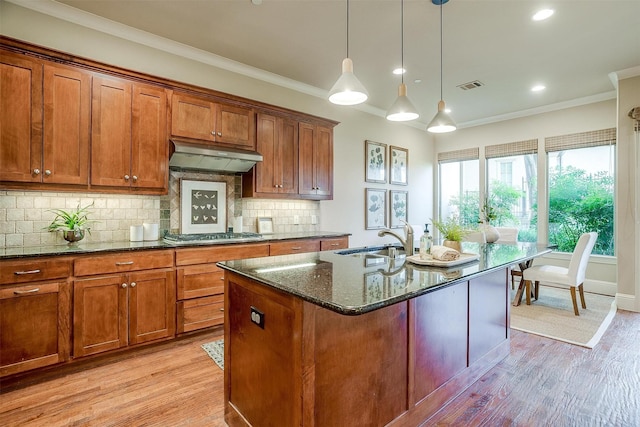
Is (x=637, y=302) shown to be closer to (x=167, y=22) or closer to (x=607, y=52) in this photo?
(x=607, y=52)

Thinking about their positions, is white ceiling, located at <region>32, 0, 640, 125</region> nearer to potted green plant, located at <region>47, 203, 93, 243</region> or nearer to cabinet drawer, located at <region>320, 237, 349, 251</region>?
potted green plant, located at <region>47, 203, 93, 243</region>

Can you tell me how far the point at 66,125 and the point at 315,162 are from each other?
2.65 m

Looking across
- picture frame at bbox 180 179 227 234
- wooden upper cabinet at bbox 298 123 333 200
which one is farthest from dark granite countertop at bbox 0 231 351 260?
wooden upper cabinet at bbox 298 123 333 200

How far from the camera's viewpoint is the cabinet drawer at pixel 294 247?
3.53m

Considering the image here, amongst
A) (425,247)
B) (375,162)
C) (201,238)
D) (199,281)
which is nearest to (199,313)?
(199,281)

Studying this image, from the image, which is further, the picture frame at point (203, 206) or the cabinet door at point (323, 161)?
the cabinet door at point (323, 161)

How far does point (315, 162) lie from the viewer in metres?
4.30

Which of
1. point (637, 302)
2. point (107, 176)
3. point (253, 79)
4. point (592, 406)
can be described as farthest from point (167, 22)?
point (637, 302)

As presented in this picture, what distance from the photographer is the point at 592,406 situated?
82.3 inches

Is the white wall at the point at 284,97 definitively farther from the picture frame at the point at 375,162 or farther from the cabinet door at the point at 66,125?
the cabinet door at the point at 66,125

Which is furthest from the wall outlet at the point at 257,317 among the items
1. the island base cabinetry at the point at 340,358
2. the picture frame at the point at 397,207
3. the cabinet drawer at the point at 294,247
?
the picture frame at the point at 397,207

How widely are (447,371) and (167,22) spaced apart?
377 cm

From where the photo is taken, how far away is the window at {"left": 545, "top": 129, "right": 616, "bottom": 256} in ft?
15.9

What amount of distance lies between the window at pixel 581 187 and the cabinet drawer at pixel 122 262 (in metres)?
5.90
